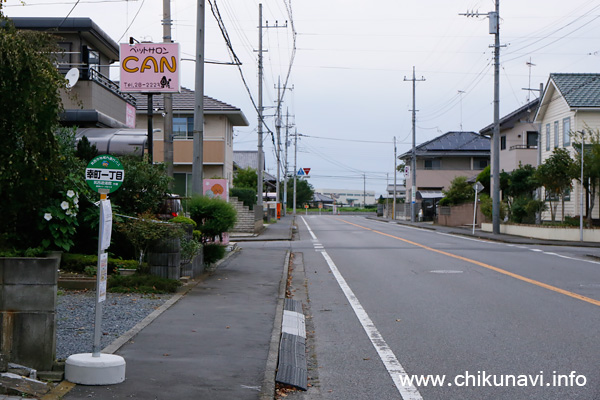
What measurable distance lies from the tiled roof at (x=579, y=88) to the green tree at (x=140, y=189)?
2858cm

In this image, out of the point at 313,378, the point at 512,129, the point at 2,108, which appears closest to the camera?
the point at 313,378

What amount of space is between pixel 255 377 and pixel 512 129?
48994 millimetres

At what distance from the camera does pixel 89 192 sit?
1352 cm

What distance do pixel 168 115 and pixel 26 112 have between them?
479 inches

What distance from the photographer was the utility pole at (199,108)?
1922cm

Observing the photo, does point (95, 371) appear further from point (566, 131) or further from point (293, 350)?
point (566, 131)

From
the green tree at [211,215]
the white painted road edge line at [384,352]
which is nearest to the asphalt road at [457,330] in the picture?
the white painted road edge line at [384,352]

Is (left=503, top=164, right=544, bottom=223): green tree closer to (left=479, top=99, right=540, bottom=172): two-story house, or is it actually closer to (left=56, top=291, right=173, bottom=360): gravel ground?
(left=479, top=99, right=540, bottom=172): two-story house

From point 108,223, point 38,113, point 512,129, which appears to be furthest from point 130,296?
point 512,129

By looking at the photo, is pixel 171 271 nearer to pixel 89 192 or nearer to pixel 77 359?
pixel 89 192

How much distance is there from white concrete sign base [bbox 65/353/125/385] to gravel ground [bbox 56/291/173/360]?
2.92ft

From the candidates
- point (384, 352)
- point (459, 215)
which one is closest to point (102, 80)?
point (384, 352)

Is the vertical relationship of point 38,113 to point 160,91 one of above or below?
below

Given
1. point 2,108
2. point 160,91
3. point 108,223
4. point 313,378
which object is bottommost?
point 313,378
